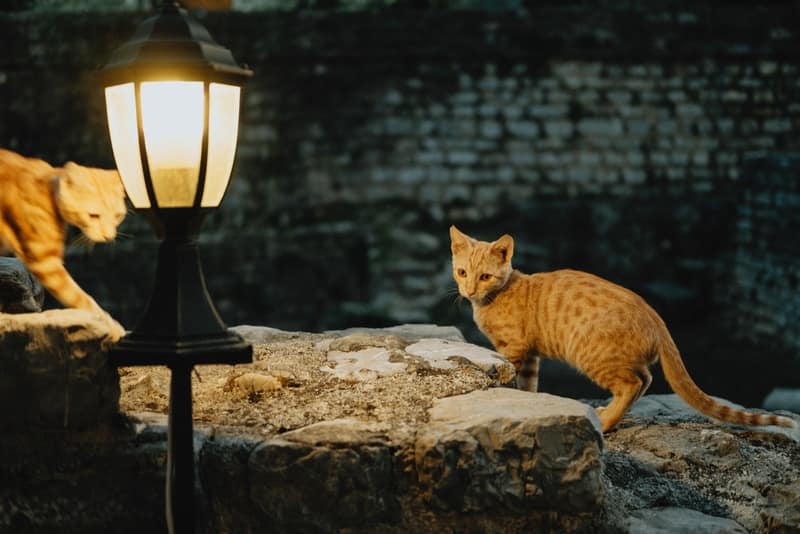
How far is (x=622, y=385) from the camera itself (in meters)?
3.99

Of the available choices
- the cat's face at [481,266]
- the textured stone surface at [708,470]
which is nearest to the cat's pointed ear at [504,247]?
the cat's face at [481,266]

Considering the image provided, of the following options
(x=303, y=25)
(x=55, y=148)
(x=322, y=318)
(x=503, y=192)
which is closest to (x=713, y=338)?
(x=503, y=192)

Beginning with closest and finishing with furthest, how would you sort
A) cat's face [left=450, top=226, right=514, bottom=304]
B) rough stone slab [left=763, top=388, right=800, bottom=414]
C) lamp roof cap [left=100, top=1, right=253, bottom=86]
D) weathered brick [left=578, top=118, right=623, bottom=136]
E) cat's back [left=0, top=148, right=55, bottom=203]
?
lamp roof cap [left=100, top=1, right=253, bottom=86]
cat's back [left=0, top=148, right=55, bottom=203]
cat's face [left=450, top=226, right=514, bottom=304]
rough stone slab [left=763, top=388, right=800, bottom=414]
weathered brick [left=578, top=118, right=623, bottom=136]

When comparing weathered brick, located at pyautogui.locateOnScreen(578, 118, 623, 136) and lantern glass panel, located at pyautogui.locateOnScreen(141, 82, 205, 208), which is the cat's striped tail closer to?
lantern glass panel, located at pyautogui.locateOnScreen(141, 82, 205, 208)

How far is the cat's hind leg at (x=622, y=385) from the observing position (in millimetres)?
3973

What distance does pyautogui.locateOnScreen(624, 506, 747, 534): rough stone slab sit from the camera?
3.19m

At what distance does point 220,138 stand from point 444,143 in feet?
28.6

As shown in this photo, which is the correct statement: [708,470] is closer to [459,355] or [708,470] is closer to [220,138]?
[459,355]

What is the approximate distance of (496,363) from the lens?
3.75 m

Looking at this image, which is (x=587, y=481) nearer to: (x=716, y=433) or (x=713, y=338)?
(x=716, y=433)

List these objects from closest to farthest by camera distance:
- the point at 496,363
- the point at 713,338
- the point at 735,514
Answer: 1. the point at 735,514
2. the point at 496,363
3. the point at 713,338

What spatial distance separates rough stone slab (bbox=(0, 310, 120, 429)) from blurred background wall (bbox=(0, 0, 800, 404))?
8.09 m

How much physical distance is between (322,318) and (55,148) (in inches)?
146

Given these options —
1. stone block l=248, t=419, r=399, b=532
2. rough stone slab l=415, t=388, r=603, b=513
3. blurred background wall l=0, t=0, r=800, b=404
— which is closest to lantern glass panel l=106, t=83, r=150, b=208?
stone block l=248, t=419, r=399, b=532
